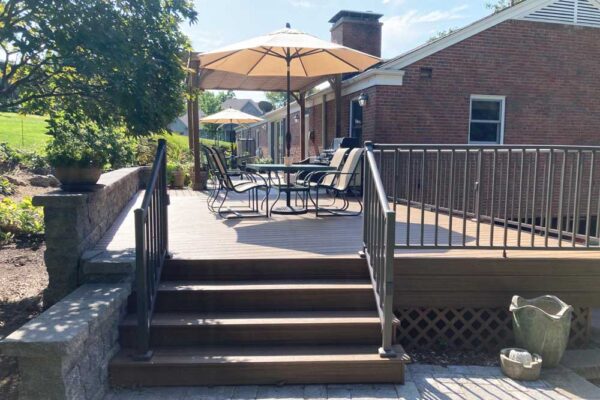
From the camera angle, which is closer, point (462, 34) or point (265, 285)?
point (265, 285)

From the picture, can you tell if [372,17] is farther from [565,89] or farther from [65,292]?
[65,292]

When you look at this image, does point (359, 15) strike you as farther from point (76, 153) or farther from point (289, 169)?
point (76, 153)

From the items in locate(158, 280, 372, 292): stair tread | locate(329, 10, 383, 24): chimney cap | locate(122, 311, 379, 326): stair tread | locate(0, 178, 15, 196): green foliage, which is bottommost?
locate(122, 311, 379, 326): stair tread

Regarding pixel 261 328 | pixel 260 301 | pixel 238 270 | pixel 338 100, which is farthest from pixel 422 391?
pixel 338 100

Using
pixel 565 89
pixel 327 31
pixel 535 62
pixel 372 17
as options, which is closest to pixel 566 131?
pixel 565 89

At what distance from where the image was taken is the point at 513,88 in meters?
9.31

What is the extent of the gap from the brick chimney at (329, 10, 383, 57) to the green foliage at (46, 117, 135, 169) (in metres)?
7.98

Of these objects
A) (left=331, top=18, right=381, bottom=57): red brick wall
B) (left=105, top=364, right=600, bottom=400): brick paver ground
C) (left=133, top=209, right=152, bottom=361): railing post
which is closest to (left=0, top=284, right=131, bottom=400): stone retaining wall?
(left=133, top=209, right=152, bottom=361): railing post

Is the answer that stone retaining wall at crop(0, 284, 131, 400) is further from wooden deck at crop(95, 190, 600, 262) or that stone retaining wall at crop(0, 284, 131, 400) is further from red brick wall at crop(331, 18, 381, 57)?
red brick wall at crop(331, 18, 381, 57)

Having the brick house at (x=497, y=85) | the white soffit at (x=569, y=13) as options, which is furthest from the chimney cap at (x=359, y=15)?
the white soffit at (x=569, y=13)

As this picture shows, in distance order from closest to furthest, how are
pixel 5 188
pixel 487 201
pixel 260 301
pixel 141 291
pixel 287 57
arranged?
pixel 141 291 → pixel 260 301 → pixel 287 57 → pixel 5 188 → pixel 487 201

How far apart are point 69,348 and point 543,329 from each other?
294 cm

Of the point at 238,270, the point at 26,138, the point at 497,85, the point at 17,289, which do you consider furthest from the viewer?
the point at 26,138

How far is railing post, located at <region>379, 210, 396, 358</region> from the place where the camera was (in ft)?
Answer: 9.00
